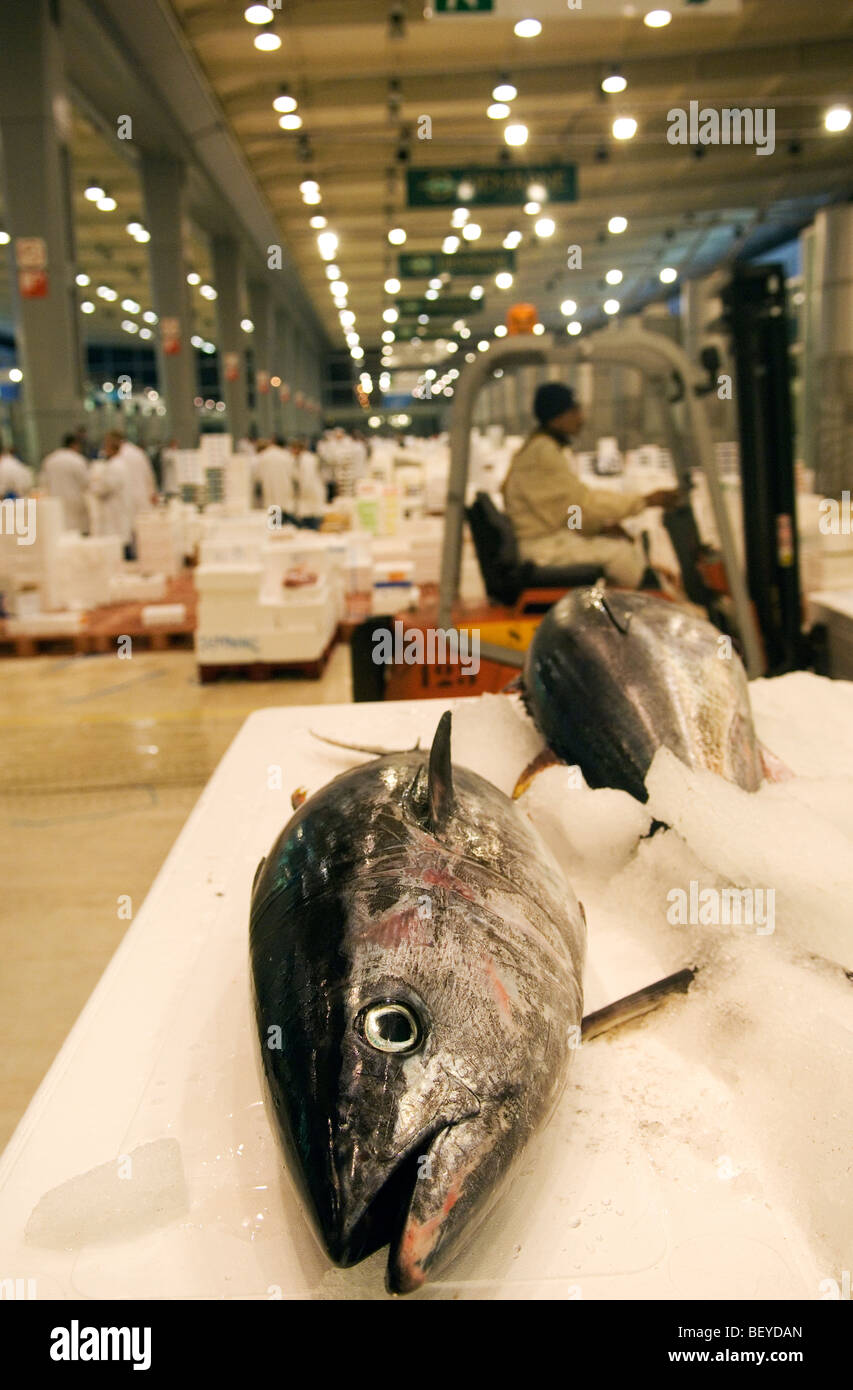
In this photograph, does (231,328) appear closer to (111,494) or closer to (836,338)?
(111,494)

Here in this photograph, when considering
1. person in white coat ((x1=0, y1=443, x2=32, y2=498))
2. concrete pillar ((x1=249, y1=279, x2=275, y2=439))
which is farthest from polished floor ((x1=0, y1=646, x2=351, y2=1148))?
concrete pillar ((x1=249, y1=279, x2=275, y2=439))

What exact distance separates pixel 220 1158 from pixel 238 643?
6864 millimetres

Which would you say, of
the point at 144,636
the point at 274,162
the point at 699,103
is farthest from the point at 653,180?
the point at 144,636

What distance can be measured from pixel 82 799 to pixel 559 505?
2.94m

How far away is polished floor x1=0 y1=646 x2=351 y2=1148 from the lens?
11.2ft

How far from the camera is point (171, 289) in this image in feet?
55.7

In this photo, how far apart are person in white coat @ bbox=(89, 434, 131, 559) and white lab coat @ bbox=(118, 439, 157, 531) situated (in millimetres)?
77

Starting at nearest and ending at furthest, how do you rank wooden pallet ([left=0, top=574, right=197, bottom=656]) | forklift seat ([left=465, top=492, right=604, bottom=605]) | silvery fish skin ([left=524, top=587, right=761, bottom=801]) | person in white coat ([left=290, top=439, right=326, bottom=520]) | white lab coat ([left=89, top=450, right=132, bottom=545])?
silvery fish skin ([left=524, top=587, right=761, bottom=801]) → forklift seat ([left=465, top=492, right=604, bottom=605]) → wooden pallet ([left=0, top=574, right=197, bottom=656]) → white lab coat ([left=89, top=450, right=132, bottom=545]) → person in white coat ([left=290, top=439, right=326, bottom=520])

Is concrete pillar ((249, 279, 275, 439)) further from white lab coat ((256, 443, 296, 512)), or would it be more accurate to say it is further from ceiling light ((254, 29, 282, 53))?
ceiling light ((254, 29, 282, 53))

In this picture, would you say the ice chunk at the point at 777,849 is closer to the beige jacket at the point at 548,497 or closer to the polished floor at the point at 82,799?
the polished floor at the point at 82,799

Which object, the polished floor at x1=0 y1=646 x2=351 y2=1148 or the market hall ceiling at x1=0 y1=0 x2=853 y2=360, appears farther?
the market hall ceiling at x1=0 y1=0 x2=853 y2=360

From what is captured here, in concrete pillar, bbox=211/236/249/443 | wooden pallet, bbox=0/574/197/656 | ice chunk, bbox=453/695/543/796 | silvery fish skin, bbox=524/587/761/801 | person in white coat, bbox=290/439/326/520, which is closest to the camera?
silvery fish skin, bbox=524/587/761/801

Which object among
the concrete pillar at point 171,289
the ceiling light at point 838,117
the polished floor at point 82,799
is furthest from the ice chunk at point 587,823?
the concrete pillar at point 171,289

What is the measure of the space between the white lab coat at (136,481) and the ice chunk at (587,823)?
12.3 m
